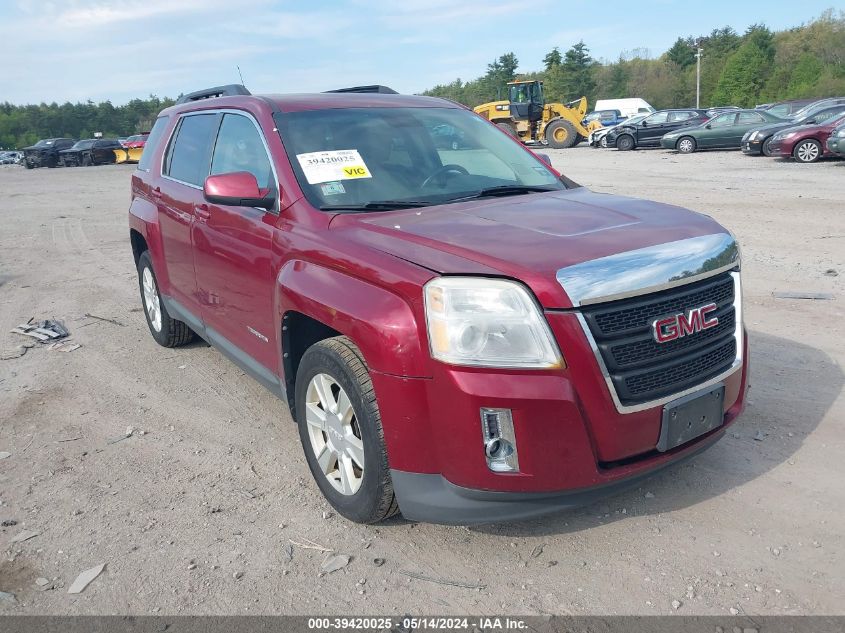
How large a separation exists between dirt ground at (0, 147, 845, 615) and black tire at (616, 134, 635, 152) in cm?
2347

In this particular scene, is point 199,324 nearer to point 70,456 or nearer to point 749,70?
point 70,456

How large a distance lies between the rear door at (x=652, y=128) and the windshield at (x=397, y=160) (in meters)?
24.9

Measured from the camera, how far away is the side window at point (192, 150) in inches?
181

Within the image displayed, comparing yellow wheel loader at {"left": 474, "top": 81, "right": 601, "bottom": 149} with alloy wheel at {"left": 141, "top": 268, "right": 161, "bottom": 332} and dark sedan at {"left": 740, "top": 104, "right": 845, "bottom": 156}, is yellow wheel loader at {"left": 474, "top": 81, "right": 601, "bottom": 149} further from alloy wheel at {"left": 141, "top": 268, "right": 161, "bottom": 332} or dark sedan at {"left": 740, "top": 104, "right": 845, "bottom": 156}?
alloy wheel at {"left": 141, "top": 268, "right": 161, "bottom": 332}

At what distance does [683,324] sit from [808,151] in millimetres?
18534

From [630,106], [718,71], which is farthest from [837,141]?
[718,71]

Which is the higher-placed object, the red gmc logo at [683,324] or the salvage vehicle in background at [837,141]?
the red gmc logo at [683,324]

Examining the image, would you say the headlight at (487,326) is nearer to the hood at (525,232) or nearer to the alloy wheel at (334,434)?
the hood at (525,232)

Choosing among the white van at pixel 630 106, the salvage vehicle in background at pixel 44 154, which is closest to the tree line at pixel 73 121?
the salvage vehicle in background at pixel 44 154

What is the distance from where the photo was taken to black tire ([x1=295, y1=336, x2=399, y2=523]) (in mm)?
2793

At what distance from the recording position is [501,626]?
251cm

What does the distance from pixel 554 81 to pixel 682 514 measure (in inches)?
3134

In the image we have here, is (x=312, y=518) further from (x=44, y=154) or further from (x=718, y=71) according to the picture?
(x=718, y=71)

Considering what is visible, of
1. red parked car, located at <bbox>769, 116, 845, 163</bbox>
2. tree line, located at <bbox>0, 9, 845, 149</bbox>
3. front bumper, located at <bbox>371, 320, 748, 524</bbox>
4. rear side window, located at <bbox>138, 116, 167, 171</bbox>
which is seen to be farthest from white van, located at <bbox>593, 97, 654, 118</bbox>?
front bumper, located at <bbox>371, 320, 748, 524</bbox>
